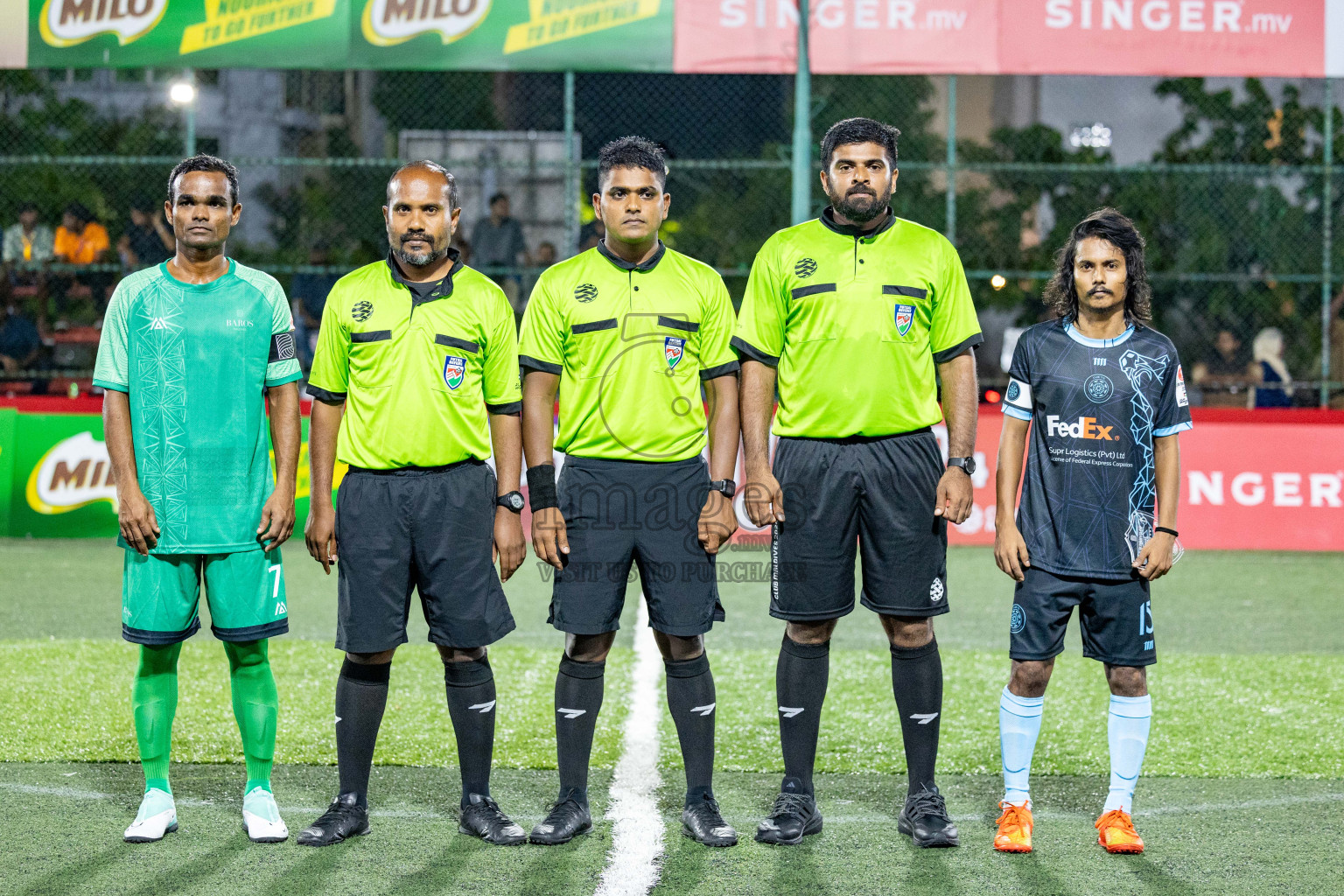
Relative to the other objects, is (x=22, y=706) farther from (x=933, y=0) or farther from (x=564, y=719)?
(x=933, y=0)

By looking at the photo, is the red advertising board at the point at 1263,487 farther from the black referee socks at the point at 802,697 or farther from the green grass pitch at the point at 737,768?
the black referee socks at the point at 802,697

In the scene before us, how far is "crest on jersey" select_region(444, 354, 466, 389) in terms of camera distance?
417cm

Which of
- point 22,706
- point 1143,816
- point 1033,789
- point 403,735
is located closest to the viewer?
point 1143,816

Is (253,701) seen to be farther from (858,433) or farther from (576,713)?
(858,433)

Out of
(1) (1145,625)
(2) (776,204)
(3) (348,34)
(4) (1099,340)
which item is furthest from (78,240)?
(1) (1145,625)

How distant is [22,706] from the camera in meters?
5.88

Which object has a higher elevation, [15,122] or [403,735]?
[15,122]

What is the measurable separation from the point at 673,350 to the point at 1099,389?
1.32m

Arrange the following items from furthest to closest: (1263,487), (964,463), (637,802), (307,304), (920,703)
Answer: (307,304) < (1263,487) < (637,802) < (920,703) < (964,463)

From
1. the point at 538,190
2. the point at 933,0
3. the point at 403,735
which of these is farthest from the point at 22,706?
the point at 538,190

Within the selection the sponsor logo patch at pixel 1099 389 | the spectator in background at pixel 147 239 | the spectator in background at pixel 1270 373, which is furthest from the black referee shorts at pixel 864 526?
the spectator in background at pixel 147 239

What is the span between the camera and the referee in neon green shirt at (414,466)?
4148 millimetres

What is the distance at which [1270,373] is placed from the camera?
48.4ft

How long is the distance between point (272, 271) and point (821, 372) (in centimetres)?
1101
